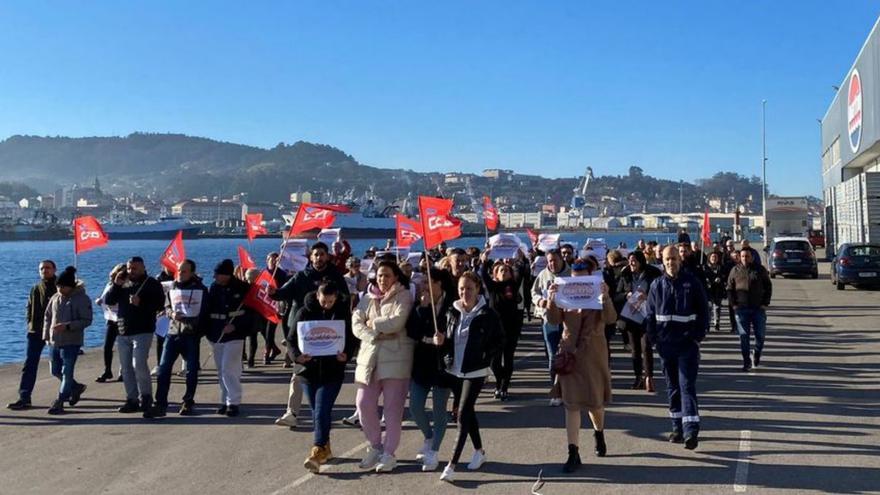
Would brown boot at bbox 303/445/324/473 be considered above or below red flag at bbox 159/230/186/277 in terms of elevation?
below

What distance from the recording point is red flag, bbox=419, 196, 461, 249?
8759 millimetres

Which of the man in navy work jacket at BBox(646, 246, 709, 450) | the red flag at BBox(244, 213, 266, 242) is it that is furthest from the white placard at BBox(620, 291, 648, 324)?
the red flag at BBox(244, 213, 266, 242)

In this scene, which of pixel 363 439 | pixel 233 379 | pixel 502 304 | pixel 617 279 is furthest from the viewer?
pixel 617 279

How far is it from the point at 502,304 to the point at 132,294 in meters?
4.36

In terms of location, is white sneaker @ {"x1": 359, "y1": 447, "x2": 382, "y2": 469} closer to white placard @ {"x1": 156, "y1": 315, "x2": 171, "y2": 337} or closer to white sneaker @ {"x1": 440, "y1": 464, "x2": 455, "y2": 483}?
white sneaker @ {"x1": 440, "y1": 464, "x2": 455, "y2": 483}

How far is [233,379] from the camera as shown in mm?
9461

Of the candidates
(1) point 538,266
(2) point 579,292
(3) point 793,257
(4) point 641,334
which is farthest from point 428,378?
(3) point 793,257

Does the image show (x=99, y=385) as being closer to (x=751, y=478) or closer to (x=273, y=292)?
(x=273, y=292)

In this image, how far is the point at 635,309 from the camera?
33.8 ft

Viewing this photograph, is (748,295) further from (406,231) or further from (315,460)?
(406,231)

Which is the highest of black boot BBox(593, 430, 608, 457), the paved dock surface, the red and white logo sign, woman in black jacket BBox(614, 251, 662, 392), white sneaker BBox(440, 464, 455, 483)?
the red and white logo sign

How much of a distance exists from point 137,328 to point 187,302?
639 millimetres

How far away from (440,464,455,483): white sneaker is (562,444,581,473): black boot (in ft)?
3.05

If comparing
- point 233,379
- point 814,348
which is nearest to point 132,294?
point 233,379
